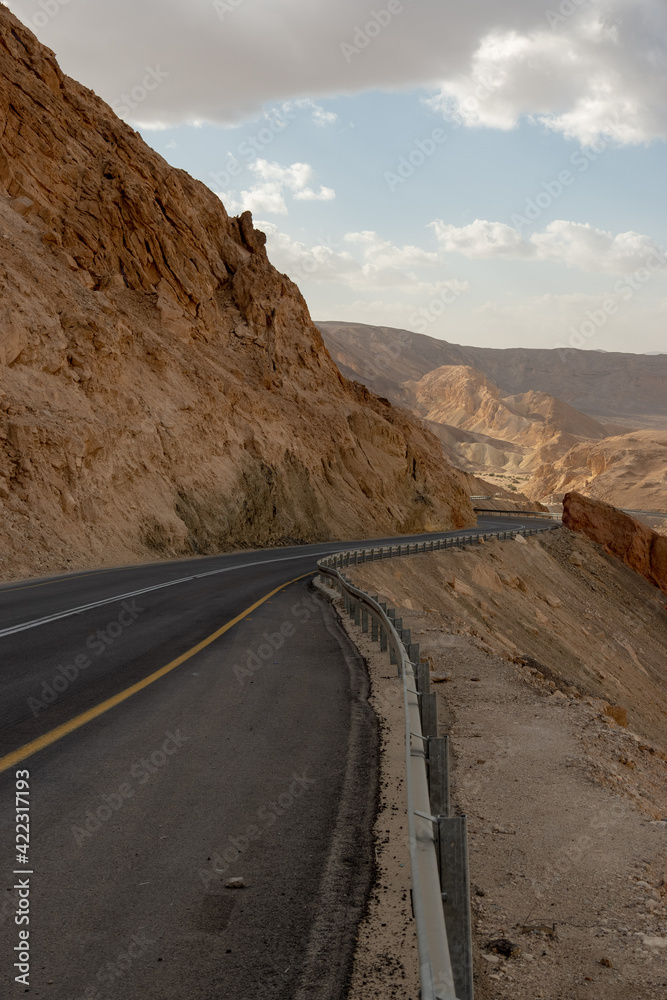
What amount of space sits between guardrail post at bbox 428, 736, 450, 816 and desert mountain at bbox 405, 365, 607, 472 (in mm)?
150483

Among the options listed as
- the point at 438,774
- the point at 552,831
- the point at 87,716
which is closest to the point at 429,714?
the point at 552,831

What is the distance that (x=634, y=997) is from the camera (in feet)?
10.9

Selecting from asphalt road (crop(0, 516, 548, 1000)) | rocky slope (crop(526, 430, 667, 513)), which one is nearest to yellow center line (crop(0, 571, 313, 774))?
asphalt road (crop(0, 516, 548, 1000))

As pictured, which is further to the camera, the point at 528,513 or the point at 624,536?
the point at 528,513

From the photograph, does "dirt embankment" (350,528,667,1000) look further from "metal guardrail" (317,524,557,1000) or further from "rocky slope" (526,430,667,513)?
"rocky slope" (526,430,667,513)

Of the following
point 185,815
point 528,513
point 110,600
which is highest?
point 185,815

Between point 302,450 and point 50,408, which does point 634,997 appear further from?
point 302,450

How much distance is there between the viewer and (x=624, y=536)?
55.0 metres

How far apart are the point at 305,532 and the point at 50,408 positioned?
1828 centimetres

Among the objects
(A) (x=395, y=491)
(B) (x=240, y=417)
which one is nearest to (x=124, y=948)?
(B) (x=240, y=417)

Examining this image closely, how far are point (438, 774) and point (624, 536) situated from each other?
5462 centimetres

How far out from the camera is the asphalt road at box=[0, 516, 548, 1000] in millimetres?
3176

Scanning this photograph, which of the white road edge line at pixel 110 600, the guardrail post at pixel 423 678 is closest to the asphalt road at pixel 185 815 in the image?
the guardrail post at pixel 423 678

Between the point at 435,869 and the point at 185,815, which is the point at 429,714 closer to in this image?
the point at 185,815
